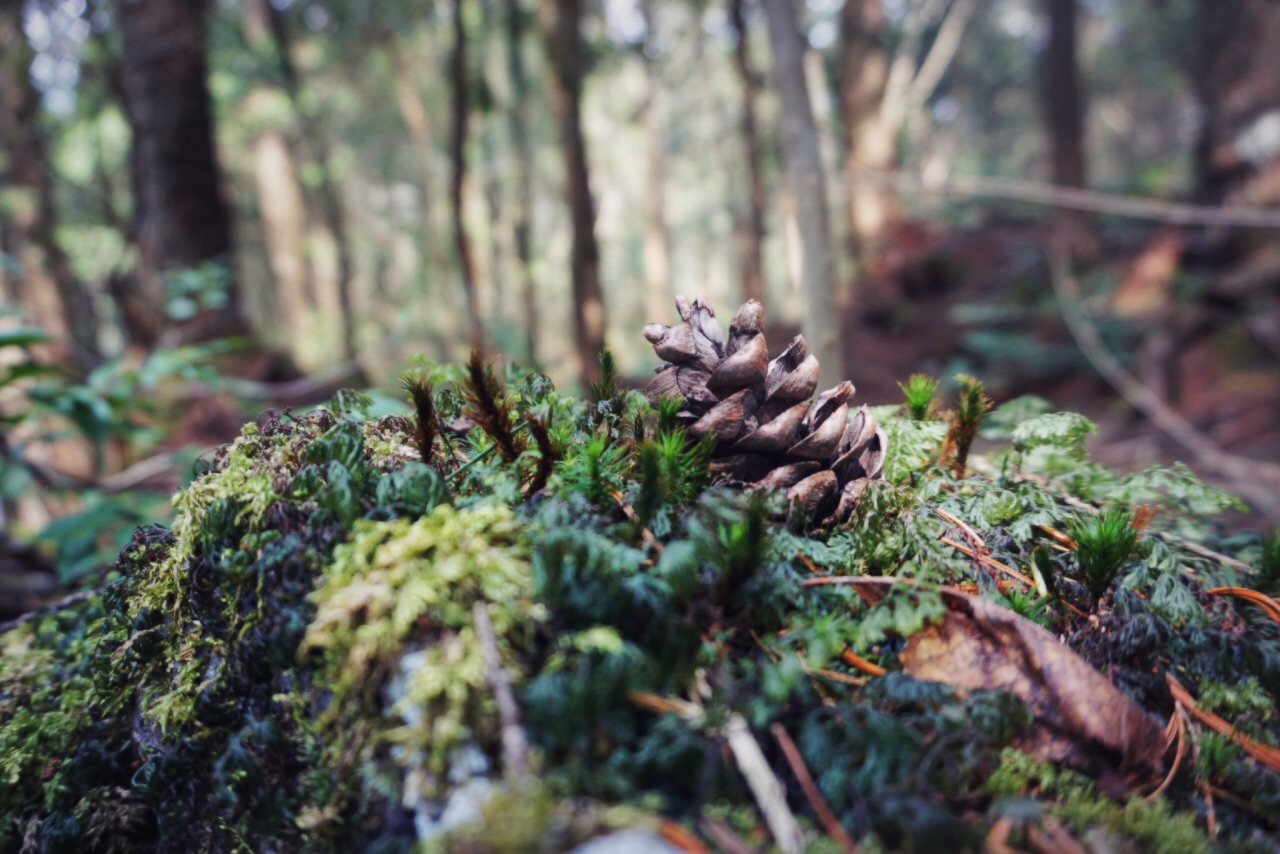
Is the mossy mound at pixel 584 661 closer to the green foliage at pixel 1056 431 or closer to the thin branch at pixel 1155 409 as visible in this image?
the green foliage at pixel 1056 431

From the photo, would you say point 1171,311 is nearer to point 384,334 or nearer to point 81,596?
point 81,596

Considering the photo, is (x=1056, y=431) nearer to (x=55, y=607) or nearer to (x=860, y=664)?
(x=860, y=664)

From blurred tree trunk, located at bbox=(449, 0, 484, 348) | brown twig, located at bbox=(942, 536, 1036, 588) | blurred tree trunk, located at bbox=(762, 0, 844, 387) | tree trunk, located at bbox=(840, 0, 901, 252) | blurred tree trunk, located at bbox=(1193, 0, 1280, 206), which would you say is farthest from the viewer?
tree trunk, located at bbox=(840, 0, 901, 252)

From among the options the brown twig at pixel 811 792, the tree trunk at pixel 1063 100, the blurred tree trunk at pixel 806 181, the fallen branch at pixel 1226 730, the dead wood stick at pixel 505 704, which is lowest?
the fallen branch at pixel 1226 730

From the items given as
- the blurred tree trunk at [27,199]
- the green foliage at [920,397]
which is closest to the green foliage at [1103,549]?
the green foliage at [920,397]

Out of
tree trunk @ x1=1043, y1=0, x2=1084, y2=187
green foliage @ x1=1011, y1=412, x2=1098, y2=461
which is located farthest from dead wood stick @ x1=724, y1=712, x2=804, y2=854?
tree trunk @ x1=1043, y1=0, x2=1084, y2=187

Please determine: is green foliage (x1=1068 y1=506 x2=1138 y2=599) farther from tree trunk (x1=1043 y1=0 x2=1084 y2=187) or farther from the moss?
tree trunk (x1=1043 y1=0 x2=1084 y2=187)
